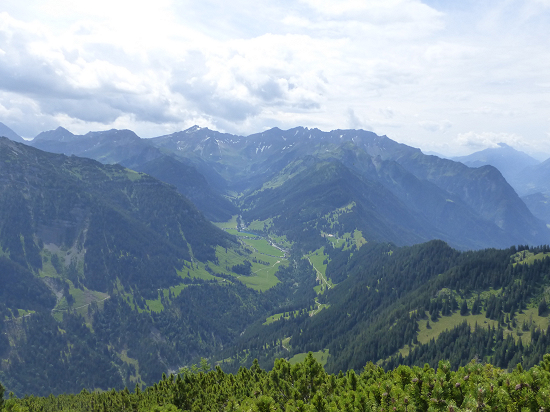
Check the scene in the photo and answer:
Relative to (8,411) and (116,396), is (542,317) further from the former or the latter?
(8,411)

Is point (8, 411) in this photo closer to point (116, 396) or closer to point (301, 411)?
point (116, 396)

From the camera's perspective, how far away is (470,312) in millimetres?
194000

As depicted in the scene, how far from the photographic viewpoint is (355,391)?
154 ft

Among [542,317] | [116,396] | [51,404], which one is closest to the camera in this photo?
[116,396]

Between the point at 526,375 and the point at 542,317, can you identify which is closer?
the point at 526,375

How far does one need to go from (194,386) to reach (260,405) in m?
42.7

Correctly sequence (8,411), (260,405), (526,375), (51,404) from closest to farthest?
(526,375), (260,405), (8,411), (51,404)

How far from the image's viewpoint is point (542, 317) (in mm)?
167000

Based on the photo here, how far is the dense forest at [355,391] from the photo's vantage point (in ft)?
109

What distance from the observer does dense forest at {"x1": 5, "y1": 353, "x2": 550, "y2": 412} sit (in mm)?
A: 33347

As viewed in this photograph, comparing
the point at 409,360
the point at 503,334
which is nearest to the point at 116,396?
the point at 409,360

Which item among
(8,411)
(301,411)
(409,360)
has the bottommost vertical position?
(409,360)

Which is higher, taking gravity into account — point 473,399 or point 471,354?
point 473,399

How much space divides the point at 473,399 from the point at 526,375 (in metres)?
9.97
